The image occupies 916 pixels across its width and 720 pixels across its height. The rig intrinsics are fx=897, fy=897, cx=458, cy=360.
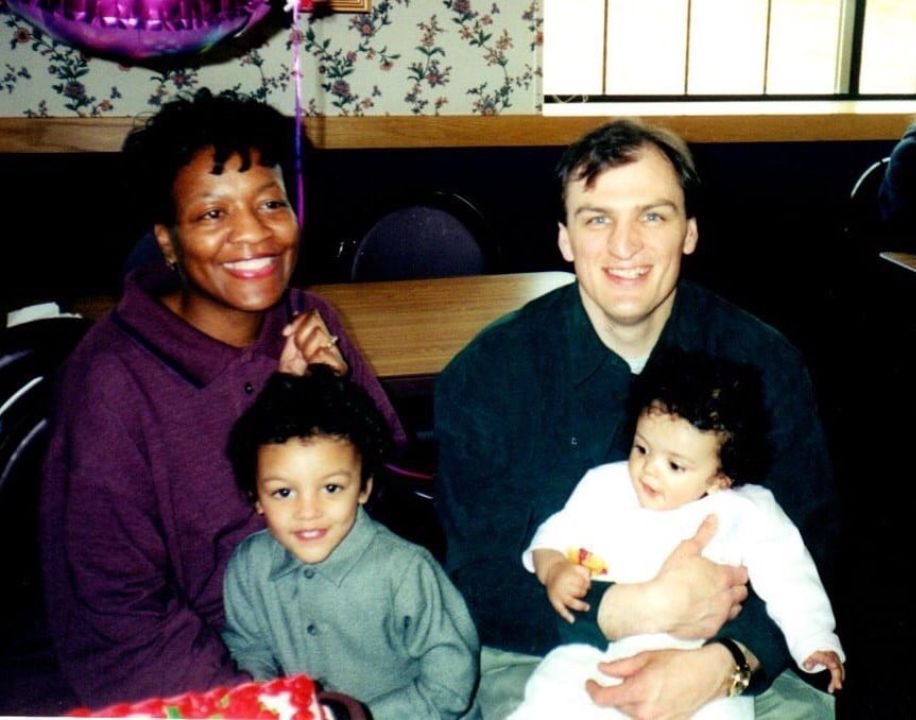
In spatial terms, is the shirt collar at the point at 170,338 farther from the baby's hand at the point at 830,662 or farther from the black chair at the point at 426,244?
the black chair at the point at 426,244

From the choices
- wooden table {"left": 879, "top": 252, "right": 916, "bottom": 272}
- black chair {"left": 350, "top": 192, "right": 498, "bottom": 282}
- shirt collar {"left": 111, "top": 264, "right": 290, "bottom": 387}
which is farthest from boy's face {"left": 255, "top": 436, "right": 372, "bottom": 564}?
wooden table {"left": 879, "top": 252, "right": 916, "bottom": 272}

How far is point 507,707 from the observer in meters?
1.32

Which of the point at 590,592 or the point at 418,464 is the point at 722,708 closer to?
the point at 590,592

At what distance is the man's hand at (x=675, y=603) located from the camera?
1.19 metres

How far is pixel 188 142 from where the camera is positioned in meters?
1.29

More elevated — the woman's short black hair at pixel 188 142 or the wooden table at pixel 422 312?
the woman's short black hair at pixel 188 142

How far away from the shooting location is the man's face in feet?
4.36

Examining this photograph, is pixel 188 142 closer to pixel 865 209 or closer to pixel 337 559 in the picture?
pixel 337 559

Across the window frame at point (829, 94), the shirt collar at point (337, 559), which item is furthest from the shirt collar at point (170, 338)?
the window frame at point (829, 94)

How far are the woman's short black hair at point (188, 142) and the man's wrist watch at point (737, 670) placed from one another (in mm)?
944

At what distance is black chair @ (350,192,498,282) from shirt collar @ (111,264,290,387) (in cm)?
139

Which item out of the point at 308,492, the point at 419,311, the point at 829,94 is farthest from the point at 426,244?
the point at 829,94

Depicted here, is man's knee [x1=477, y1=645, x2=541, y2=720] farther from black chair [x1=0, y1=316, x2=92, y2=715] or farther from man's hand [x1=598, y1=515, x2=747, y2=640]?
black chair [x1=0, y1=316, x2=92, y2=715]

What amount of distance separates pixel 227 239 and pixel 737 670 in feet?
3.04
